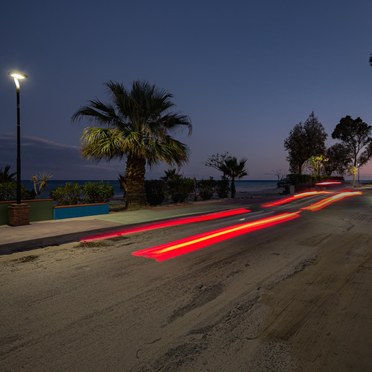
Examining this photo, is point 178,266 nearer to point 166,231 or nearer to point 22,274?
point 22,274

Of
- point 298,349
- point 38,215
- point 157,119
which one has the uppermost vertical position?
point 157,119

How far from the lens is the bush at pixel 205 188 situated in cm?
2209

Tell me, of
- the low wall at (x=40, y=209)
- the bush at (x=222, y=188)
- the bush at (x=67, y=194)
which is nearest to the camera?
the low wall at (x=40, y=209)

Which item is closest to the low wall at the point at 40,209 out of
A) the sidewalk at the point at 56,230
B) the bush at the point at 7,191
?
the sidewalk at the point at 56,230

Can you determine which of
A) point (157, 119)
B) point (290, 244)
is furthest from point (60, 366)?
point (157, 119)

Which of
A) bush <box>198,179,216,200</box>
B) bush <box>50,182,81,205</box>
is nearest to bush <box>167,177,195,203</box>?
bush <box>198,179,216,200</box>

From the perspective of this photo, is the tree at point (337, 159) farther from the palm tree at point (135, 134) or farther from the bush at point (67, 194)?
the bush at point (67, 194)

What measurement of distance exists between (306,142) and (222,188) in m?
27.6

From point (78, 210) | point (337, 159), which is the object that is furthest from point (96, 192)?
point (337, 159)

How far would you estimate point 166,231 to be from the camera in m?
9.23

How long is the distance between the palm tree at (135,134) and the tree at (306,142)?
1378 inches

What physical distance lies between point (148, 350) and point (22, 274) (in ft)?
11.6

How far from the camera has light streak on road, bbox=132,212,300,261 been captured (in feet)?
21.3

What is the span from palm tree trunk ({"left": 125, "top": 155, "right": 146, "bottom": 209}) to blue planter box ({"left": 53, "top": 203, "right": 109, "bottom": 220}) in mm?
2075
